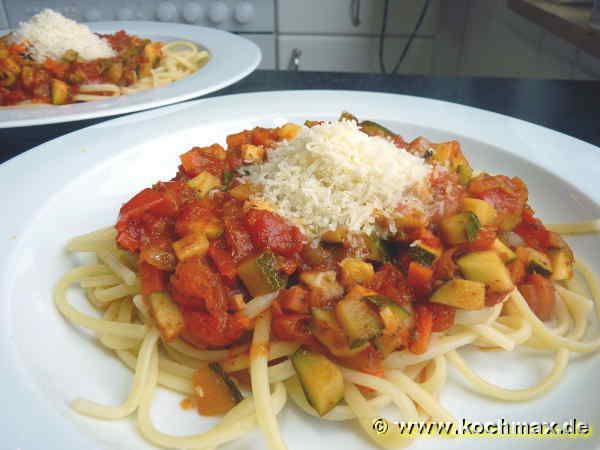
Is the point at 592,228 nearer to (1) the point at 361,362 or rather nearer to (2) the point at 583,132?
(1) the point at 361,362

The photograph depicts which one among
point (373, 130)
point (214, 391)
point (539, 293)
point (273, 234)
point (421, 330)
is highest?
point (373, 130)

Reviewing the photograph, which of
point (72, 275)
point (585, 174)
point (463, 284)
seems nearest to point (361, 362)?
point (463, 284)

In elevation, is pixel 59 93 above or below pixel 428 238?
below

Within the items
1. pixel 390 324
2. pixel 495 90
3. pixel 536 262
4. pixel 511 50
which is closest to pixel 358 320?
pixel 390 324

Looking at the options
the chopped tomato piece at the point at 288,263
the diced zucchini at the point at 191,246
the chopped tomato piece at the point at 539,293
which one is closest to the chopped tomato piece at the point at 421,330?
the chopped tomato piece at the point at 288,263

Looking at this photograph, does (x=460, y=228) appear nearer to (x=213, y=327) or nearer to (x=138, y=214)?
(x=213, y=327)

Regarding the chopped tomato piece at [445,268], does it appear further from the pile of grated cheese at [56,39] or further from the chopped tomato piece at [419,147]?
the pile of grated cheese at [56,39]

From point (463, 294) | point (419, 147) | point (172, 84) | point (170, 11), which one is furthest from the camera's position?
point (170, 11)

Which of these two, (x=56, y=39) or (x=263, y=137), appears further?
(x=56, y=39)
